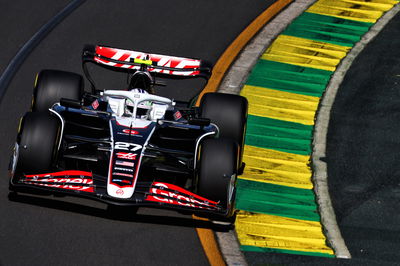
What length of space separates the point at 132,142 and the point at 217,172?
100cm

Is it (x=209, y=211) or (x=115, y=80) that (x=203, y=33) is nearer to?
(x=115, y=80)

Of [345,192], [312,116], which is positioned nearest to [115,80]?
[312,116]

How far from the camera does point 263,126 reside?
12.2 metres

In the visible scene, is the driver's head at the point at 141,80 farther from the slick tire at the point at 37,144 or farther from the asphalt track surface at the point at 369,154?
the asphalt track surface at the point at 369,154

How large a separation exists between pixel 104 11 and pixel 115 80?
2624mm

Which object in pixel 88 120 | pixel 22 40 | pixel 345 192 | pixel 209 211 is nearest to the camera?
pixel 209 211

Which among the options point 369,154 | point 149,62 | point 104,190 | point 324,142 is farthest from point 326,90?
point 104,190

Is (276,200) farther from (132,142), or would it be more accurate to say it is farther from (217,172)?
(132,142)

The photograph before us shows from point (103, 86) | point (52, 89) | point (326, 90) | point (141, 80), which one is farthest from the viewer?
point (326, 90)

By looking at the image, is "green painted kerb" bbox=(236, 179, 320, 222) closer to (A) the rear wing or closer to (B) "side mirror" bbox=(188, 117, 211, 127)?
(B) "side mirror" bbox=(188, 117, 211, 127)

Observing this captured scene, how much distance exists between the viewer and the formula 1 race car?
8734 millimetres

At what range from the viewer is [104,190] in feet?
28.3

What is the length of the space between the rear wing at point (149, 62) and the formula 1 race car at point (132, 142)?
0.04 feet

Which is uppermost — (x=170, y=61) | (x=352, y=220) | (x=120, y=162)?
(x=170, y=61)
